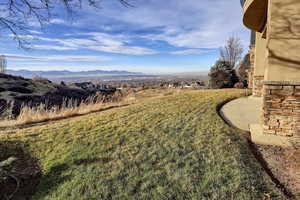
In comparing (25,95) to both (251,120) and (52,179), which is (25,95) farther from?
(251,120)

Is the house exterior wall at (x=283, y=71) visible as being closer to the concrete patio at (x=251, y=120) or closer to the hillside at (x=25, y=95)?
the concrete patio at (x=251, y=120)

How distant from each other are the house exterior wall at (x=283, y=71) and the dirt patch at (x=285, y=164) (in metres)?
0.45

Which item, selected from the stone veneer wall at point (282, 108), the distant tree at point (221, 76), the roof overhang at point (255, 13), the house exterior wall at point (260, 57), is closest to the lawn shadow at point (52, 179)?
the stone veneer wall at point (282, 108)

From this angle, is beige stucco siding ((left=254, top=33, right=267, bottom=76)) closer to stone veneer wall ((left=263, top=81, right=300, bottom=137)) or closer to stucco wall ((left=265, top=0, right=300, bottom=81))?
stucco wall ((left=265, top=0, right=300, bottom=81))

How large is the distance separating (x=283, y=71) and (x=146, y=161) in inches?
134

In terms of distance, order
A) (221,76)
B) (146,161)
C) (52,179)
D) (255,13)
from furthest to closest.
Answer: (221,76) → (255,13) → (146,161) → (52,179)

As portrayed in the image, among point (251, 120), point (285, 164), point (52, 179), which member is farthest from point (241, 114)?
point (52, 179)

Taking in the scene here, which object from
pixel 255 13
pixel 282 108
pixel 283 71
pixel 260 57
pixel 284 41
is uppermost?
pixel 255 13

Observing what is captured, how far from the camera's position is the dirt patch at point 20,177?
2469 mm

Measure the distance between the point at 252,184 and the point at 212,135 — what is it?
5.12 ft

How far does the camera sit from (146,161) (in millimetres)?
3012

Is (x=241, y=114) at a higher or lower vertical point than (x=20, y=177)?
higher

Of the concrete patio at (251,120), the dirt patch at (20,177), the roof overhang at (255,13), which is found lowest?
the dirt patch at (20,177)

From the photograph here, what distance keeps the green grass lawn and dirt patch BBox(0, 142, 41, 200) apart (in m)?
0.13
